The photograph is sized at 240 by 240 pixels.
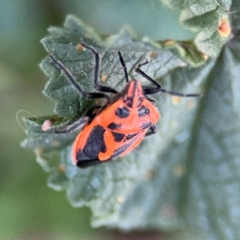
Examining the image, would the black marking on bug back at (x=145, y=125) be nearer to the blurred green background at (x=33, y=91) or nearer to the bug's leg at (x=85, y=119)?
the bug's leg at (x=85, y=119)

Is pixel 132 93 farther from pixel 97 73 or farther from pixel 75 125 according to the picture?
pixel 75 125

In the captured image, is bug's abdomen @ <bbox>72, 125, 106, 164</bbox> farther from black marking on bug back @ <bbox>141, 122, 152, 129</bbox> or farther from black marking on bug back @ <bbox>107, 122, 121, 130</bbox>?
black marking on bug back @ <bbox>141, 122, 152, 129</bbox>

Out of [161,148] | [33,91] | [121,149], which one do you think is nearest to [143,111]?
[121,149]

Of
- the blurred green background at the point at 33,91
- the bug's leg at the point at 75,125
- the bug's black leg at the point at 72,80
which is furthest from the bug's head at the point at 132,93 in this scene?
the blurred green background at the point at 33,91

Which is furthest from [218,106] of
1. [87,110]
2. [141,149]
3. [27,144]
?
[27,144]

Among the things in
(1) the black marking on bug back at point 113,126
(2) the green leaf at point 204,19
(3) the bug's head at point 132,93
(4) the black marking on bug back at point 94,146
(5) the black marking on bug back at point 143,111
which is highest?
(2) the green leaf at point 204,19

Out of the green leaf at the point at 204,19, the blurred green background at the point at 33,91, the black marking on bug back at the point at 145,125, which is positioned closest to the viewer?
the green leaf at the point at 204,19

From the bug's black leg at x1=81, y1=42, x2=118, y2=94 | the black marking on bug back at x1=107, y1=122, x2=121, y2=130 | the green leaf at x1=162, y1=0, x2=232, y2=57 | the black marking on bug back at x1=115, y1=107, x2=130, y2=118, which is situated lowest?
the black marking on bug back at x1=107, y1=122, x2=121, y2=130

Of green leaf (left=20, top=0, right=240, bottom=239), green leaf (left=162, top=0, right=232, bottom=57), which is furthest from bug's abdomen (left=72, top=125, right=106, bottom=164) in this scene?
green leaf (left=162, top=0, right=232, bottom=57)
